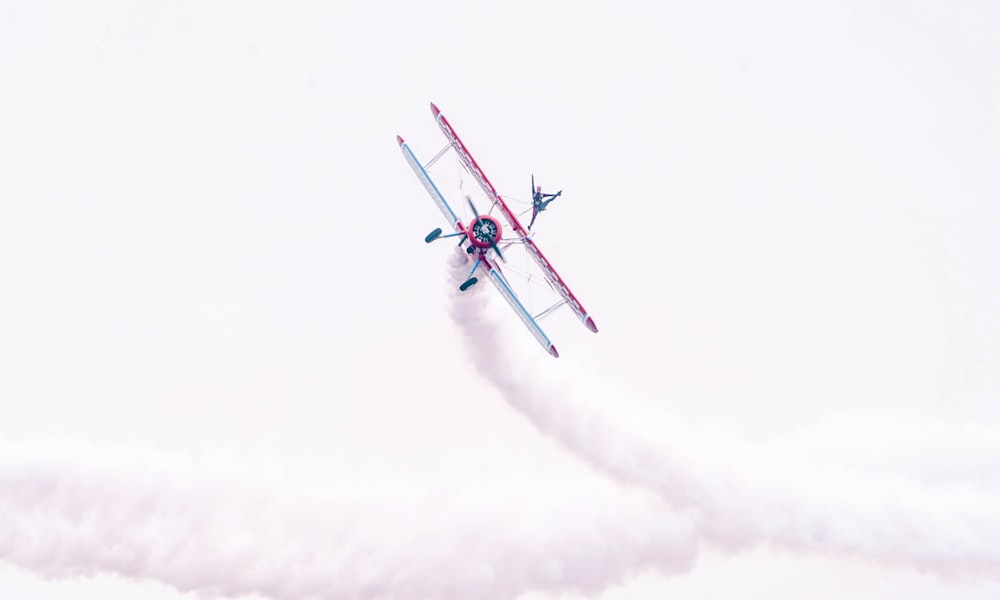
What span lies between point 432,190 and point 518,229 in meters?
A: 4.33

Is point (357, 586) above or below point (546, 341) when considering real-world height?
below

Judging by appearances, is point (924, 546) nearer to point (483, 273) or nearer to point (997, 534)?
point (997, 534)

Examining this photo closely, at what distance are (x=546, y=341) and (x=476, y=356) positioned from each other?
576 cm

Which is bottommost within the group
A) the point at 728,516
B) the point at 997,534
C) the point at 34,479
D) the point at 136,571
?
the point at 997,534

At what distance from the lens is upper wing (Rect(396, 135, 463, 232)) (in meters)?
59.7

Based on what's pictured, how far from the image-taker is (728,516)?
64438 millimetres

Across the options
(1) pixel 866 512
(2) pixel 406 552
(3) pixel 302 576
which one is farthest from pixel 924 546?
(3) pixel 302 576

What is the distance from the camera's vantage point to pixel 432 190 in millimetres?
60812

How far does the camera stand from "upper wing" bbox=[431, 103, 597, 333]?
6034 cm

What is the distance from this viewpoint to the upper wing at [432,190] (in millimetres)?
59688

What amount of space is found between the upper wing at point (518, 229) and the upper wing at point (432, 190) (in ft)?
6.38

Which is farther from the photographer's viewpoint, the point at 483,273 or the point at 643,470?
the point at 643,470

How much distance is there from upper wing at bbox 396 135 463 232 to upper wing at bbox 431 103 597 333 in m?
1.94

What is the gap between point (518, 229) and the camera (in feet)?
197
